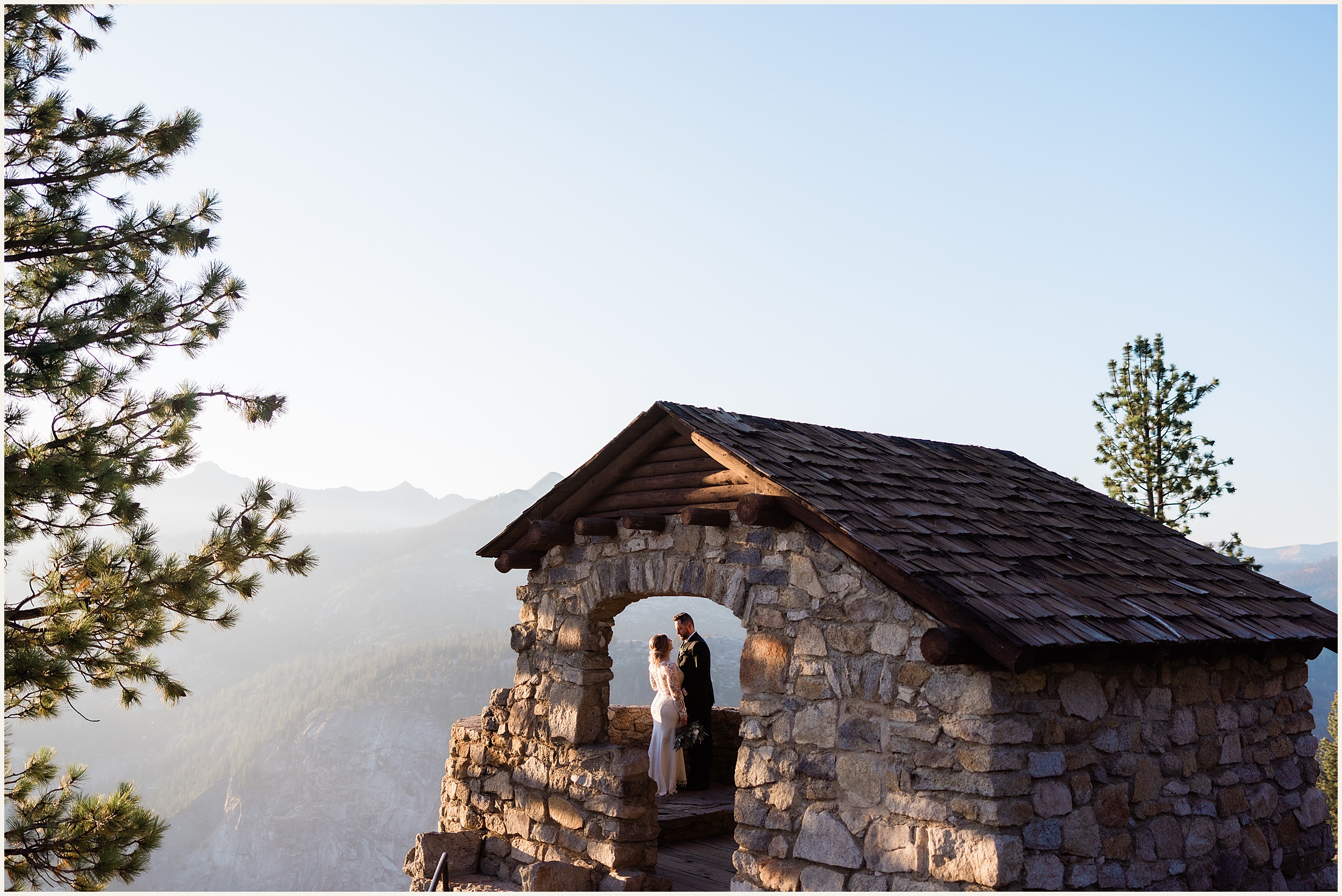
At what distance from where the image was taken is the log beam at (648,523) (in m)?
7.46

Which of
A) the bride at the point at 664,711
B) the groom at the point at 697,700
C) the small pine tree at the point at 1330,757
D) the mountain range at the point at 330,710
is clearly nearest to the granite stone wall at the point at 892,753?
the bride at the point at 664,711

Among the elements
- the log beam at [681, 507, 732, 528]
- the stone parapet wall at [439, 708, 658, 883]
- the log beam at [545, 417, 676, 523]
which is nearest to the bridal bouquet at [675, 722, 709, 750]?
the stone parapet wall at [439, 708, 658, 883]

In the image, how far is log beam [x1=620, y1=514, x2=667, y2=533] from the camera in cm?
746

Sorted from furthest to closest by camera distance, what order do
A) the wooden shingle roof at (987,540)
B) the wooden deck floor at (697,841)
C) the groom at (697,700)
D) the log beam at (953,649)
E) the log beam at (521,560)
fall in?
the groom at (697,700), the log beam at (521,560), the wooden deck floor at (697,841), the wooden shingle roof at (987,540), the log beam at (953,649)

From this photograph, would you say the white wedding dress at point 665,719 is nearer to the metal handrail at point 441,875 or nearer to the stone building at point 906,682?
the stone building at point 906,682

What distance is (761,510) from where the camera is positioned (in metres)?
6.49

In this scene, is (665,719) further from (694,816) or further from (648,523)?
(648,523)

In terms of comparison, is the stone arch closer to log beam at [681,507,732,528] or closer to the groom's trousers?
log beam at [681,507,732,528]

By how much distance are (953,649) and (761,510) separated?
1529 mm

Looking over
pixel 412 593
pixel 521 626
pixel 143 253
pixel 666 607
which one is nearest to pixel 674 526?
pixel 521 626

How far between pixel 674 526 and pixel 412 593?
78300 mm

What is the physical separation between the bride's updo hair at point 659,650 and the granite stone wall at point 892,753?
104 cm

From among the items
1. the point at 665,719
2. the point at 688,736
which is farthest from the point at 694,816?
the point at 688,736

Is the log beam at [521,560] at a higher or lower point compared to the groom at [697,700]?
higher
